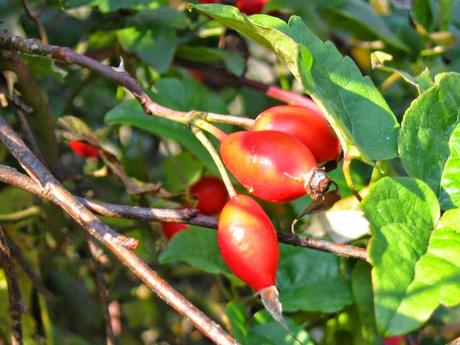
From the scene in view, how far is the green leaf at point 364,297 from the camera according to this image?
97 cm

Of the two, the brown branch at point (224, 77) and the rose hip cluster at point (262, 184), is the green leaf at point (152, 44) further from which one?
the rose hip cluster at point (262, 184)

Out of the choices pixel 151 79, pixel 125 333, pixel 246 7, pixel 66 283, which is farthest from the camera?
pixel 125 333

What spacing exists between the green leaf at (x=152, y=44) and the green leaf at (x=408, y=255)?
438 millimetres

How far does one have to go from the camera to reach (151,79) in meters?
1.34

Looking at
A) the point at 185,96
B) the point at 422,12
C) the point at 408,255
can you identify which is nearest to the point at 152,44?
the point at 185,96

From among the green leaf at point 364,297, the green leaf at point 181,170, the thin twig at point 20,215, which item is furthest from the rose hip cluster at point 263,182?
the thin twig at point 20,215

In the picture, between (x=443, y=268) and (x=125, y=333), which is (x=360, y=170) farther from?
(x=125, y=333)

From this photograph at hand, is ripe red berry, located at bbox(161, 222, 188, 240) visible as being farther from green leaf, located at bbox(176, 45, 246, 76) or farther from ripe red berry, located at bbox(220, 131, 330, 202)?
ripe red berry, located at bbox(220, 131, 330, 202)

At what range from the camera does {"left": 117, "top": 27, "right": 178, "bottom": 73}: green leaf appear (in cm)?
117

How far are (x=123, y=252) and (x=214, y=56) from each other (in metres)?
0.60

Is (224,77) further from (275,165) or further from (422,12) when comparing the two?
(275,165)

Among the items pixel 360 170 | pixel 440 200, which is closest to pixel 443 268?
pixel 440 200

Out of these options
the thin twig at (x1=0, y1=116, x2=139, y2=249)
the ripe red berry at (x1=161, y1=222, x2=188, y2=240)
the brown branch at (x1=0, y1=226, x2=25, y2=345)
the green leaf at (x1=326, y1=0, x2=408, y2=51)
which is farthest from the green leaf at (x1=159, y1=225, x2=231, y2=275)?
the green leaf at (x1=326, y1=0, x2=408, y2=51)

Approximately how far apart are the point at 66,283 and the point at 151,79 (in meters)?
0.50
